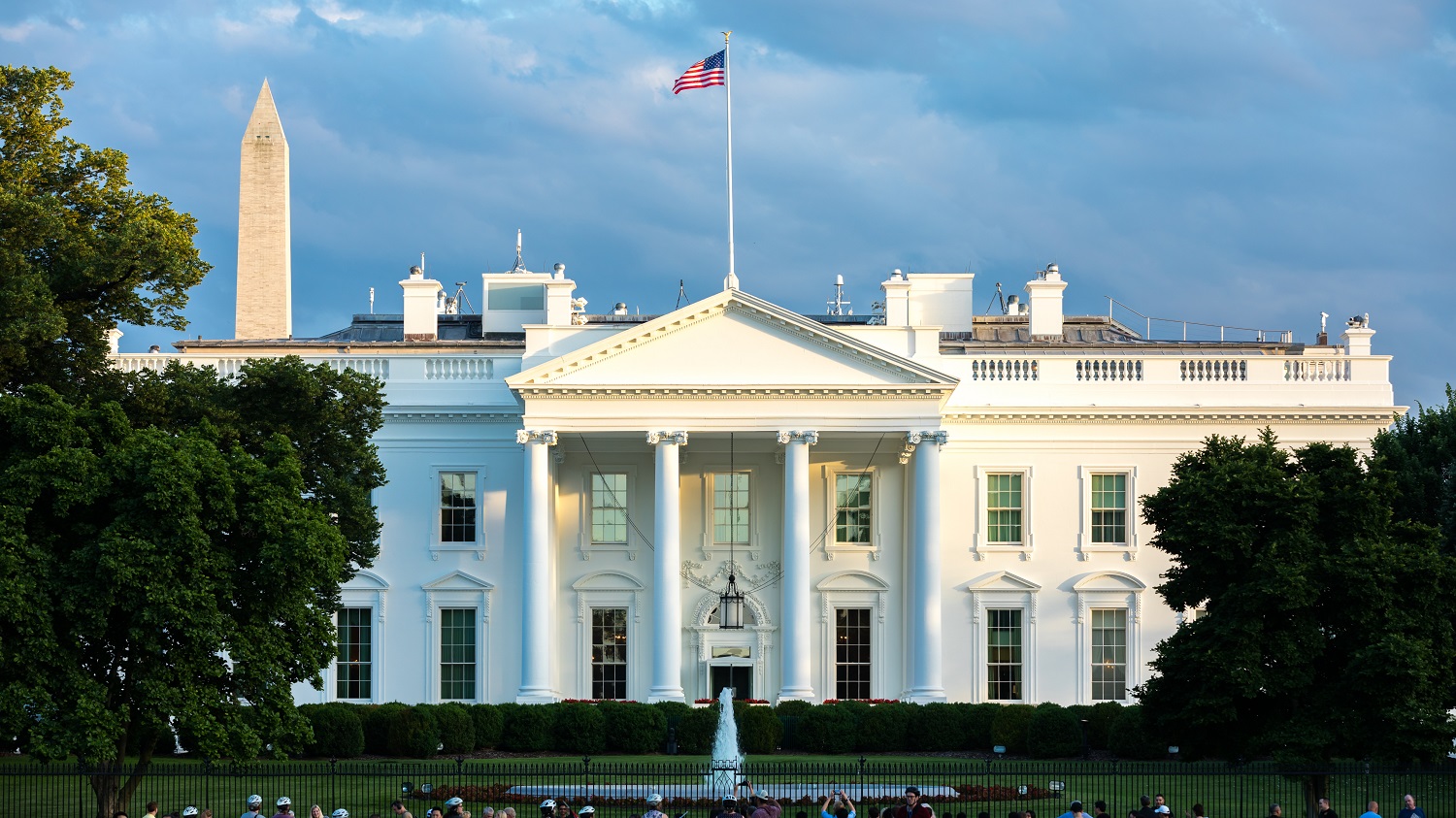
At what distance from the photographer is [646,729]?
4553cm

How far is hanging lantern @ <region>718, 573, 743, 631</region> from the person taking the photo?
47.7m

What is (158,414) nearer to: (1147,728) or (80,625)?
(80,625)

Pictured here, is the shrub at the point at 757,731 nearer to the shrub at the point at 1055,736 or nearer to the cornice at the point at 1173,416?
the shrub at the point at 1055,736

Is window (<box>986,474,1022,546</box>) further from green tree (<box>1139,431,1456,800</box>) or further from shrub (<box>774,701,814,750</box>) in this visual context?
green tree (<box>1139,431,1456,800</box>)

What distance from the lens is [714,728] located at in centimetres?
4528

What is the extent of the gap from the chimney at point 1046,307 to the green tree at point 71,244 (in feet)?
98.2

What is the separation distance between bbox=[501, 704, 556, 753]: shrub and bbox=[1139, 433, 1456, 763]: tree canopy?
16.4m

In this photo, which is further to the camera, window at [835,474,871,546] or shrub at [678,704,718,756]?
window at [835,474,871,546]

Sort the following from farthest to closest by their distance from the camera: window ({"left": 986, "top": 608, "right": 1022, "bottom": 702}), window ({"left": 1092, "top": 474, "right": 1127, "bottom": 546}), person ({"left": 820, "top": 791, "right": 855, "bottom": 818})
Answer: window ({"left": 1092, "top": 474, "right": 1127, "bottom": 546}), window ({"left": 986, "top": 608, "right": 1022, "bottom": 702}), person ({"left": 820, "top": 791, "right": 855, "bottom": 818})

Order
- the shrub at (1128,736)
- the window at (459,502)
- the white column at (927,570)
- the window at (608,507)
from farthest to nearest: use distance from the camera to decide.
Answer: the window at (608,507)
the window at (459,502)
the white column at (927,570)
the shrub at (1128,736)

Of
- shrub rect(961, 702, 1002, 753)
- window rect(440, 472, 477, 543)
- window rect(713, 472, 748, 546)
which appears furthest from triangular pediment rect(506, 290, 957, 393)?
shrub rect(961, 702, 1002, 753)

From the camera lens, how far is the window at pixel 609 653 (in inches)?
2053

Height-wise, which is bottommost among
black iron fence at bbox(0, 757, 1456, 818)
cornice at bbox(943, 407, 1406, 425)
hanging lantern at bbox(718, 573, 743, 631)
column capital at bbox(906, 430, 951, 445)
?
black iron fence at bbox(0, 757, 1456, 818)

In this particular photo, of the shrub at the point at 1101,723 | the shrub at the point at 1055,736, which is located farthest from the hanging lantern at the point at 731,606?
the shrub at the point at 1101,723
